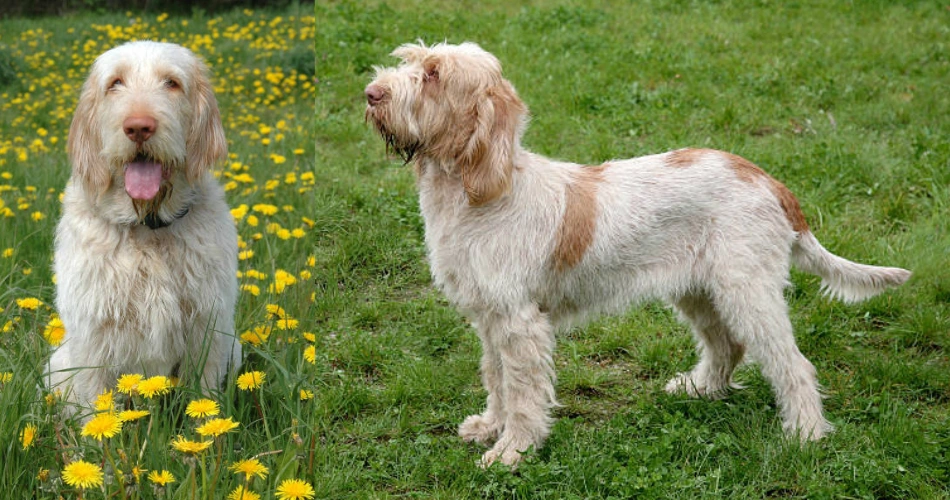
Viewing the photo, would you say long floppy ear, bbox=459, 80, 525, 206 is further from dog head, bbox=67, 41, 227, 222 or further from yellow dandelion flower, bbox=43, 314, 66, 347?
yellow dandelion flower, bbox=43, 314, 66, 347

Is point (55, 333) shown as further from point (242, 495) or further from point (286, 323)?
point (242, 495)

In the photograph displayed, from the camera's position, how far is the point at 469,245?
3.85 m

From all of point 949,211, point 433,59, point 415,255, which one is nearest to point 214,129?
point 433,59

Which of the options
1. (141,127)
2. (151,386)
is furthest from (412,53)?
(151,386)

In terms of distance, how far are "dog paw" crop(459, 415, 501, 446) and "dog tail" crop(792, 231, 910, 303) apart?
155cm

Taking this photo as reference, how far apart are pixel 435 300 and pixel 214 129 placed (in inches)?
77.4

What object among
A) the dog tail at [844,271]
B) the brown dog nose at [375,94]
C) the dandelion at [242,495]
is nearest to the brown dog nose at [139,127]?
the brown dog nose at [375,94]

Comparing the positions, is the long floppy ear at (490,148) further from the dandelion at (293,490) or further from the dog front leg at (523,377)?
the dandelion at (293,490)

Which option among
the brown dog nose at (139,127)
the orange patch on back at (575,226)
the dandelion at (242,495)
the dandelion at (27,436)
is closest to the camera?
the dandelion at (242,495)

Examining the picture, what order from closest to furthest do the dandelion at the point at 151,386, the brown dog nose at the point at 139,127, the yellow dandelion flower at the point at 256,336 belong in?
the dandelion at the point at 151,386 → the brown dog nose at the point at 139,127 → the yellow dandelion flower at the point at 256,336

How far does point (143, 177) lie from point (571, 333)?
8.40 feet

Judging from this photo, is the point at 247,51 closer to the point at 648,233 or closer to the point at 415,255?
the point at 415,255

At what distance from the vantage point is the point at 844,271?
4254 mm

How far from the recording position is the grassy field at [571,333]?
146 inches
